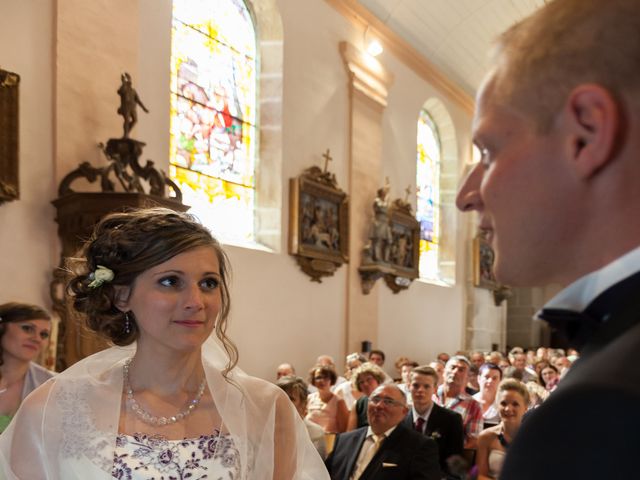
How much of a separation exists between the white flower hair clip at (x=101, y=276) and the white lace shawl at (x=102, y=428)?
0.34m

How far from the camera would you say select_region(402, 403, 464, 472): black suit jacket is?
595 centimetres

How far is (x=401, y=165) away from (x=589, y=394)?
52.5 feet

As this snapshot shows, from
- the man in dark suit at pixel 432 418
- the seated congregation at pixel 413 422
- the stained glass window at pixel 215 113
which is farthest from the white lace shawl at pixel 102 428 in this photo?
the stained glass window at pixel 215 113

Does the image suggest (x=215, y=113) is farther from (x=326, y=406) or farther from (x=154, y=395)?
(x=154, y=395)

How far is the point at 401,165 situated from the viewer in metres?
16.4

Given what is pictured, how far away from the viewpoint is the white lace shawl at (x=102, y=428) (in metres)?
2.46

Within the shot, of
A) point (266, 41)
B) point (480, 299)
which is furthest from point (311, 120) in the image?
point (480, 299)

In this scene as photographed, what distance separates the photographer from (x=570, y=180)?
2.59ft

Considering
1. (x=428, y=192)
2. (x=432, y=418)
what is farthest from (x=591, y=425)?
(x=428, y=192)

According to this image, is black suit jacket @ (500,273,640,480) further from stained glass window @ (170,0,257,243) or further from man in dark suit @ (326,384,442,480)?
stained glass window @ (170,0,257,243)

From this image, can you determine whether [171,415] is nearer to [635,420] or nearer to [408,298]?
[635,420]

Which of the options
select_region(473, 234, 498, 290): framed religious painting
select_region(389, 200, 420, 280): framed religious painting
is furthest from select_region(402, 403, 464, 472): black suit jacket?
select_region(473, 234, 498, 290): framed religious painting

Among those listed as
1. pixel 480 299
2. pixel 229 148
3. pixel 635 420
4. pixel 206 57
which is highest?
pixel 206 57

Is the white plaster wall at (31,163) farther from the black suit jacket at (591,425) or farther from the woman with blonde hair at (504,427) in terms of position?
the black suit jacket at (591,425)
